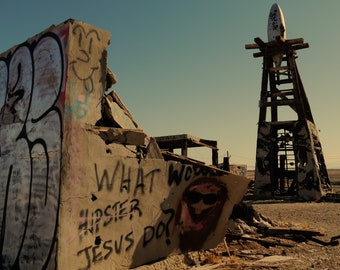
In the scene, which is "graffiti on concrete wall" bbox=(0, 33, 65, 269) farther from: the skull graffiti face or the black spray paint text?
the skull graffiti face

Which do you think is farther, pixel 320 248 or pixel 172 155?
pixel 320 248

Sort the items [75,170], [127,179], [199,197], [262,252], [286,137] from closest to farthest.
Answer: [75,170] → [127,179] → [199,197] → [262,252] → [286,137]

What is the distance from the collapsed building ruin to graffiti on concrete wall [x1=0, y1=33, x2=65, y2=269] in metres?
0.01

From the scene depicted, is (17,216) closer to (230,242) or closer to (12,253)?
(12,253)

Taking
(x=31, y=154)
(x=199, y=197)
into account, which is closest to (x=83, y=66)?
(x=31, y=154)

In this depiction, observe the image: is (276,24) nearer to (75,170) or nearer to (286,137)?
(286,137)

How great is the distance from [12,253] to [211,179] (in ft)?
11.6

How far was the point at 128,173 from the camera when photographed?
5.59m

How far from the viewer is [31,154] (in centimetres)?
531

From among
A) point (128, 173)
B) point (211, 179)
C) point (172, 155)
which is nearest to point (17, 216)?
point (128, 173)

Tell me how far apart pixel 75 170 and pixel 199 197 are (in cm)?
266

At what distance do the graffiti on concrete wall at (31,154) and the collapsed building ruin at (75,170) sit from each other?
0.05ft

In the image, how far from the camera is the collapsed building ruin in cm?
489

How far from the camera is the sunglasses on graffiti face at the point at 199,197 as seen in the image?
6609mm
